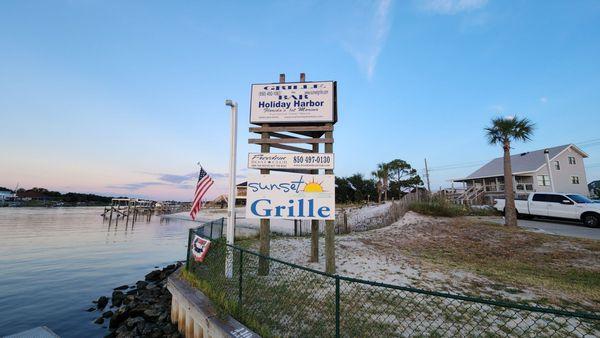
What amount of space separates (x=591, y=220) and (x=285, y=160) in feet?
64.7

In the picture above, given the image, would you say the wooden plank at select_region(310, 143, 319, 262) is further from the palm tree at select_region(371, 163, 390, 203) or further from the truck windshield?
the palm tree at select_region(371, 163, 390, 203)

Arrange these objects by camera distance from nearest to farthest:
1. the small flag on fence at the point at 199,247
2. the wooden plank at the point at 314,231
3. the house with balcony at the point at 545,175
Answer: the small flag on fence at the point at 199,247, the wooden plank at the point at 314,231, the house with balcony at the point at 545,175

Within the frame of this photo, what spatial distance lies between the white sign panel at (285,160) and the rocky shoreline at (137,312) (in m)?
4.35

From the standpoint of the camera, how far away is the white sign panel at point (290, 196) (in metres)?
7.24

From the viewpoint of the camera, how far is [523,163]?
3616 cm

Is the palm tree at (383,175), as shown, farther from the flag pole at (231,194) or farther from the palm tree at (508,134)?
the flag pole at (231,194)

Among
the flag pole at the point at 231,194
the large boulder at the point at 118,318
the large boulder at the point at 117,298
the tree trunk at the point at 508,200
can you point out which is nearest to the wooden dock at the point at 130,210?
the large boulder at the point at 117,298

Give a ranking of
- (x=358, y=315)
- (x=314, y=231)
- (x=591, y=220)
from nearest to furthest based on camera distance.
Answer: (x=358, y=315) < (x=314, y=231) < (x=591, y=220)

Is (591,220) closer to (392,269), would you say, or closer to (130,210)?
(392,269)

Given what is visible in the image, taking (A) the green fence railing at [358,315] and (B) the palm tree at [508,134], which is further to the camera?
(B) the palm tree at [508,134]

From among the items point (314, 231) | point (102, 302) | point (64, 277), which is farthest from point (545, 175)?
point (64, 277)

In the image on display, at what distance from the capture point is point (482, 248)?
11.5m

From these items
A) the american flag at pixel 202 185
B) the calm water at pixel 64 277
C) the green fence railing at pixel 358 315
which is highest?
the american flag at pixel 202 185

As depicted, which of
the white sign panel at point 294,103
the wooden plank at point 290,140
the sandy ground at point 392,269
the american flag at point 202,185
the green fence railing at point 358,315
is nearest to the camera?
the green fence railing at point 358,315
